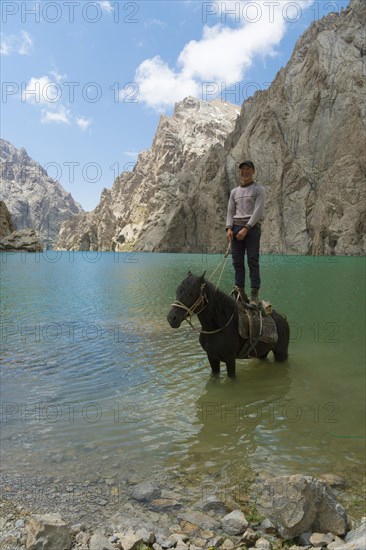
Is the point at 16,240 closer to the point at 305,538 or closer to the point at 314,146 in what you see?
the point at 314,146

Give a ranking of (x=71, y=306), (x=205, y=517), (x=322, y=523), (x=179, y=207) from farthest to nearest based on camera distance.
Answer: (x=179, y=207) → (x=71, y=306) → (x=205, y=517) → (x=322, y=523)

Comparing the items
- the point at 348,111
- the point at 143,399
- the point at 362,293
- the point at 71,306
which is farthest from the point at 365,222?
the point at 143,399

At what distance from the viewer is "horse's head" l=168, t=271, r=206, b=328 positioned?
738 cm

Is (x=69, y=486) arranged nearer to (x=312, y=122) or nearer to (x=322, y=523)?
(x=322, y=523)

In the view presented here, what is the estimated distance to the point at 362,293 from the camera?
26656 millimetres

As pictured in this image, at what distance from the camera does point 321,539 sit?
3828mm

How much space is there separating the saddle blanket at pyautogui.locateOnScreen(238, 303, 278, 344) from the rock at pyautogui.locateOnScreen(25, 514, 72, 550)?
5.74 metres

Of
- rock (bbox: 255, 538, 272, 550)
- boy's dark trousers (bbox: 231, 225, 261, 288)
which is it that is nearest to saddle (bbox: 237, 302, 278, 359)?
boy's dark trousers (bbox: 231, 225, 261, 288)

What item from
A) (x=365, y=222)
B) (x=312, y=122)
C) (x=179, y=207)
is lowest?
(x=365, y=222)

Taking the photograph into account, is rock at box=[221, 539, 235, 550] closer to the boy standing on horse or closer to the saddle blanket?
the saddle blanket

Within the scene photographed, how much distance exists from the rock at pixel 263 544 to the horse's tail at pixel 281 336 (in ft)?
21.4

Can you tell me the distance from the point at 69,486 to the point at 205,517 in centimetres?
183

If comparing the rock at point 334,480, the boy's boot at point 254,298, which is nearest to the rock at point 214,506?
the rock at point 334,480

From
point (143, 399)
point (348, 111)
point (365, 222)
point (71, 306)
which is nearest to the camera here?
point (143, 399)
